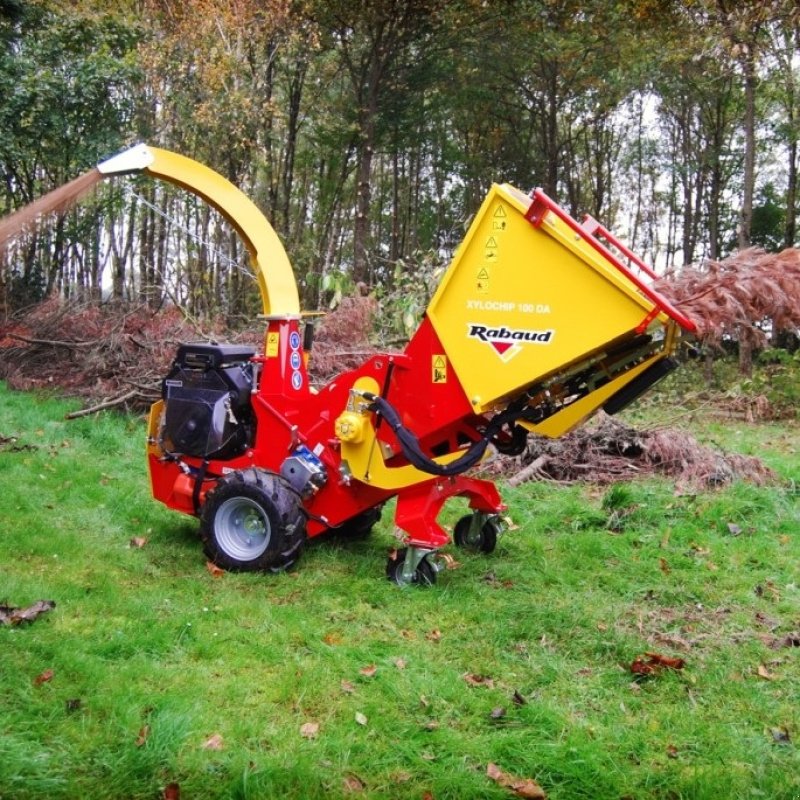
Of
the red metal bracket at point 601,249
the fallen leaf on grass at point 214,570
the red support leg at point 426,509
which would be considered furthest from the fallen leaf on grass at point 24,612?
the red metal bracket at point 601,249

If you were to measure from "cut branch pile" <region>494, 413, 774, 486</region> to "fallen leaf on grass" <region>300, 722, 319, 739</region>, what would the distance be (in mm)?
4277

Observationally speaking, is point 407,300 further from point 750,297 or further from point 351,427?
point 750,297

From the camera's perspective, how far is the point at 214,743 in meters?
2.96

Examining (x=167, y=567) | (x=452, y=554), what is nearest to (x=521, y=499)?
(x=452, y=554)

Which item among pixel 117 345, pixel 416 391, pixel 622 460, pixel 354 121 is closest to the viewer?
pixel 416 391

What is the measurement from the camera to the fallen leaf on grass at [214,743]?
9.63 ft

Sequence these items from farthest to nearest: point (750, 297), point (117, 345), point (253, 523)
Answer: point (117, 345)
point (253, 523)
point (750, 297)

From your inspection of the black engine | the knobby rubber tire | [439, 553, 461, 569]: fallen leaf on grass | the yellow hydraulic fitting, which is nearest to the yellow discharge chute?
the black engine

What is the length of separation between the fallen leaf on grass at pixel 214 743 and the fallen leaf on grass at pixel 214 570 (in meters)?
1.93

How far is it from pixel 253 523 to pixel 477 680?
200 centimetres

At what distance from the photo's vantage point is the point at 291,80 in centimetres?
1742

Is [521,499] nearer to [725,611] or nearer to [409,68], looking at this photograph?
[725,611]

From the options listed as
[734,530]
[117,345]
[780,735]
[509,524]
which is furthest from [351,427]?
[117,345]

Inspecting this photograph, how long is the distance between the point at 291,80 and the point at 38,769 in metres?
16.9
